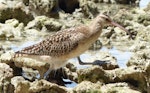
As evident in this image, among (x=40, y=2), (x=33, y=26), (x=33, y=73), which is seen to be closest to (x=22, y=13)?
(x=33, y=26)

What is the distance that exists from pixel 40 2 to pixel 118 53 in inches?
403

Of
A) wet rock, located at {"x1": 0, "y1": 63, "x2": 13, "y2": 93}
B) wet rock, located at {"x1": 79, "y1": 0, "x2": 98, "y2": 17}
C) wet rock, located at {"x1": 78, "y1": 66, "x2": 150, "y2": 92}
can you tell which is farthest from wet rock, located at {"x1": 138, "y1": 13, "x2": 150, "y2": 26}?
wet rock, located at {"x1": 0, "y1": 63, "x2": 13, "y2": 93}

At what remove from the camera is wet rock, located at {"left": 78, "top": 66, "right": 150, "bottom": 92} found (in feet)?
35.8

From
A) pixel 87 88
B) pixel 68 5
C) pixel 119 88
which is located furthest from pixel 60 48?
pixel 68 5

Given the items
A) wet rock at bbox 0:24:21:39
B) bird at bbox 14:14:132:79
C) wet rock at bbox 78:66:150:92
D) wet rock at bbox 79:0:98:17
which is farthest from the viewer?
wet rock at bbox 79:0:98:17

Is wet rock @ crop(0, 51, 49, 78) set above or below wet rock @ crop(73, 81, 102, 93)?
below

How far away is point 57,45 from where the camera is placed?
1220cm

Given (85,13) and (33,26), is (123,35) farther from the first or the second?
(85,13)

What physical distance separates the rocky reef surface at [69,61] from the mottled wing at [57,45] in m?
0.47

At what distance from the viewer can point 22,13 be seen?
2428 cm

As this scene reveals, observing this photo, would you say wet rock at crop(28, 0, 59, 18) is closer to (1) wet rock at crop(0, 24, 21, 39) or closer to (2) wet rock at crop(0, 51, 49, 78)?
(1) wet rock at crop(0, 24, 21, 39)

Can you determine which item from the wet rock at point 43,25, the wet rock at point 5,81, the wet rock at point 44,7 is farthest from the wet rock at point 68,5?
the wet rock at point 5,81

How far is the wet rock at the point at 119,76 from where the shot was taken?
429 inches

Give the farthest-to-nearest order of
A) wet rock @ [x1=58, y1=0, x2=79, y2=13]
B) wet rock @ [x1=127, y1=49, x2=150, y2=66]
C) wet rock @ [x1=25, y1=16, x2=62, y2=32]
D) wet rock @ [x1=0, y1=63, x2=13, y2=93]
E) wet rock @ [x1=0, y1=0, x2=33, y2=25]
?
wet rock @ [x1=58, y1=0, x2=79, y2=13] < wet rock @ [x1=0, y1=0, x2=33, y2=25] < wet rock @ [x1=25, y1=16, x2=62, y2=32] < wet rock @ [x1=127, y1=49, x2=150, y2=66] < wet rock @ [x1=0, y1=63, x2=13, y2=93]
